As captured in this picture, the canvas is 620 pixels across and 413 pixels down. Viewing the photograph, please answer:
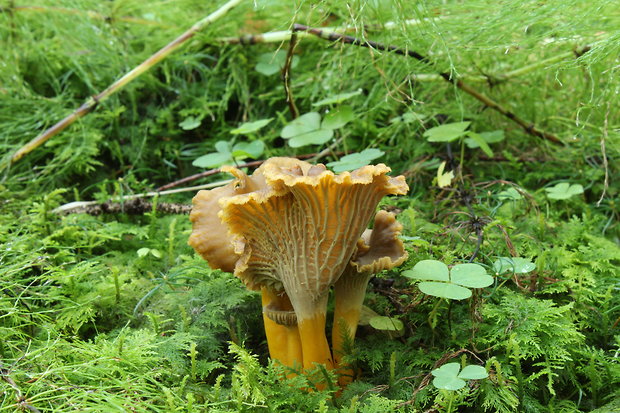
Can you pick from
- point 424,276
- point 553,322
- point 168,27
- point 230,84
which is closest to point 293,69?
point 230,84

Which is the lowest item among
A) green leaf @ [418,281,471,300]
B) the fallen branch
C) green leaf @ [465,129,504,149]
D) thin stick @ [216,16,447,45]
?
the fallen branch

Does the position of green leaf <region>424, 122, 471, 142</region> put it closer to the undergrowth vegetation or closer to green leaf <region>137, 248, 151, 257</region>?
the undergrowth vegetation

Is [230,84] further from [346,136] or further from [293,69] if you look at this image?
[346,136]

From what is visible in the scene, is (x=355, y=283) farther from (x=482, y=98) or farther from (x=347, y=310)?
(x=482, y=98)

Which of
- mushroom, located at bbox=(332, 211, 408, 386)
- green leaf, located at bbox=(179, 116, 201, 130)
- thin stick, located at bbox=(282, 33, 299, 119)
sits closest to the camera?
mushroom, located at bbox=(332, 211, 408, 386)

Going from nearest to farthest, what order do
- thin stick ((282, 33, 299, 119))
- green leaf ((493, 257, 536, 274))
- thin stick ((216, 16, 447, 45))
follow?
green leaf ((493, 257, 536, 274)) → thin stick ((282, 33, 299, 119)) → thin stick ((216, 16, 447, 45))

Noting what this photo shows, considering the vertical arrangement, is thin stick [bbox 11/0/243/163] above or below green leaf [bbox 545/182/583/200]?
above

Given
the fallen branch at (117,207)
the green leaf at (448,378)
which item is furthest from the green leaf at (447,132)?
the green leaf at (448,378)

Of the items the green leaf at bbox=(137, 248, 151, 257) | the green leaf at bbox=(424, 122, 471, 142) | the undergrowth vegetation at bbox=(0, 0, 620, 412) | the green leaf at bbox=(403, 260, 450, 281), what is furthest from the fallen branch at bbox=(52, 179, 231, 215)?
the green leaf at bbox=(403, 260, 450, 281)
